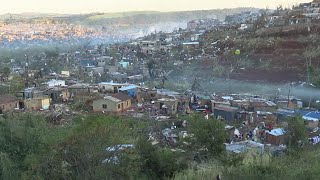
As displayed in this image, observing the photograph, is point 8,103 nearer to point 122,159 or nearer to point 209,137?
point 209,137

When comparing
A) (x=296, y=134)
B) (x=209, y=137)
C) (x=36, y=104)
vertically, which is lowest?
(x=36, y=104)

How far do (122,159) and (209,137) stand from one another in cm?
259

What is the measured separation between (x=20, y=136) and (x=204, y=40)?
22.6m

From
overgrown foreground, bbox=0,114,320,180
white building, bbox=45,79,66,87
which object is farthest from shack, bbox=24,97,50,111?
overgrown foreground, bbox=0,114,320,180

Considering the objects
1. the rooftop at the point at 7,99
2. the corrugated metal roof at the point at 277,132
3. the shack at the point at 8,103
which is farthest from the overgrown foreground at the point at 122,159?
the rooftop at the point at 7,99

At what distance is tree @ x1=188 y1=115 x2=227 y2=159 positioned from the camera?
375 inches

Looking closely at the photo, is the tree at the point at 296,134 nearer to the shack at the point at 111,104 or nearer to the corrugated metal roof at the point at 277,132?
the corrugated metal roof at the point at 277,132

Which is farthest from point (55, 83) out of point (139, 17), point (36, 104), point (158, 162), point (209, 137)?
point (139, 17)

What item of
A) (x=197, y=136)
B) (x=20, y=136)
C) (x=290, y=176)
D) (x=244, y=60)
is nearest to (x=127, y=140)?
(x=197, y=136)

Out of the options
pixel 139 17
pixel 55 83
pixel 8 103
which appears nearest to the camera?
pixel 8 103

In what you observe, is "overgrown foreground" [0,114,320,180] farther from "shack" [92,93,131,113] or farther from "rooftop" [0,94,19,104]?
"rooftop" [0,94,19,104]

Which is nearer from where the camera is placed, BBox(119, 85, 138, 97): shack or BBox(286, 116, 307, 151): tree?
BBox(286, 116, 307, 151): tree

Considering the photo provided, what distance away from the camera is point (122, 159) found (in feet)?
25.0

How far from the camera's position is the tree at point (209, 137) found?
31.3 ft
